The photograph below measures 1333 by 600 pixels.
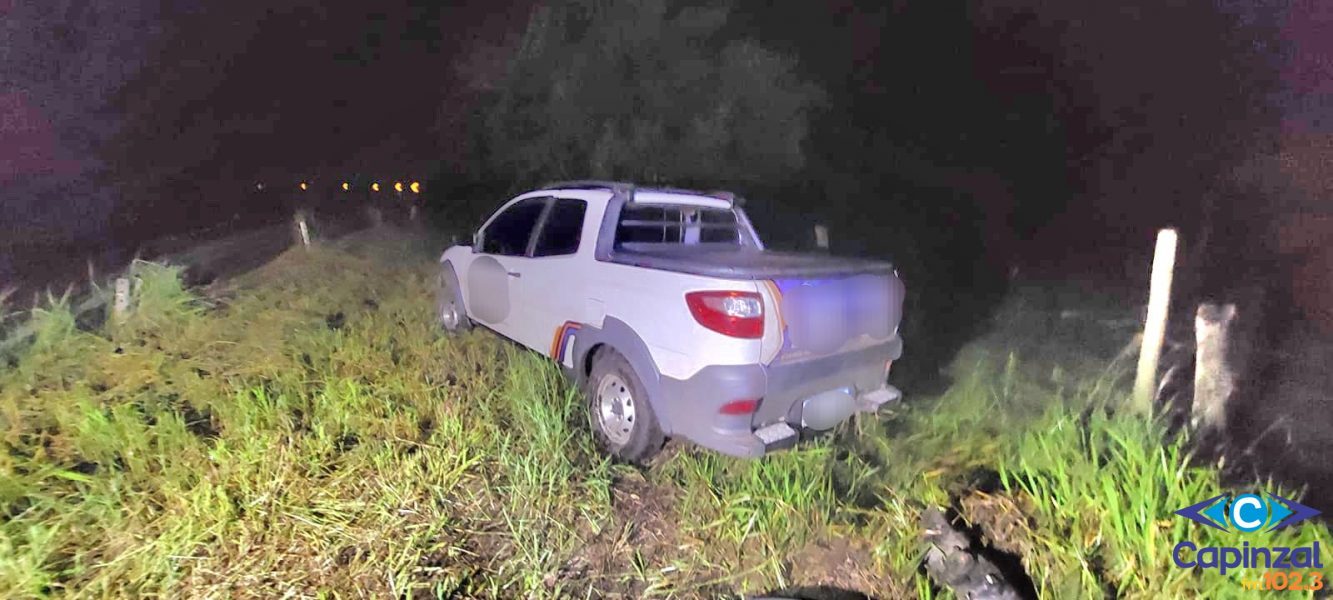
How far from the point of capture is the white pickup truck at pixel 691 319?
116 inches

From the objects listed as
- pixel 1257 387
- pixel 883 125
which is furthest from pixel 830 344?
pixel 883 125

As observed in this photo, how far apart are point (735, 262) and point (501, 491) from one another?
1625mm

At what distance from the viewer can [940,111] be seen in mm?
8797

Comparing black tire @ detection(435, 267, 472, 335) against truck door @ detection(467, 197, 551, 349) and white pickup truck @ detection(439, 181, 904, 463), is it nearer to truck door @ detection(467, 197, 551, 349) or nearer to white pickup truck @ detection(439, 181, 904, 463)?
truck door @ detection(467, 197, 551, 349)

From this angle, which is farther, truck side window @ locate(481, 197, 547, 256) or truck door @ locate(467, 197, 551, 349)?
truck side window @ locate(481, 197, 547, 256)

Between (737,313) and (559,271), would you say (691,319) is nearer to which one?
(737,313)

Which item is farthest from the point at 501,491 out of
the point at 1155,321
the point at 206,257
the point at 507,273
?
the point at 206,257

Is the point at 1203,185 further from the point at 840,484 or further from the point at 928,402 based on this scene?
the point at 840,484

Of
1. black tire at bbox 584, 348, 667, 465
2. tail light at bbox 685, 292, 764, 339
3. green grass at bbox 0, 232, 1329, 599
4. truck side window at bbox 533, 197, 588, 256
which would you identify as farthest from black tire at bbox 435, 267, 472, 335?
tail light at bbox 685, 292, 764, 339

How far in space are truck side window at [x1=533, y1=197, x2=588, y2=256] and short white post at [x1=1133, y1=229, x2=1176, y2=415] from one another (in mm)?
3390

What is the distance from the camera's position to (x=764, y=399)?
9.81 ft

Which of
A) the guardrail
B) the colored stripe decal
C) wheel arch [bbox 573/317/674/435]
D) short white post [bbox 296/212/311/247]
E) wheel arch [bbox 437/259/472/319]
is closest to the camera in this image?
wheel arch [bbox 573/317/674/435]

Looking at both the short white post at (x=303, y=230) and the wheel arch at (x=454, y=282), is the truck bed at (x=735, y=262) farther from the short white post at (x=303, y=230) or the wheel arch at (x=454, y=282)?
the short white post at (x=303, y=230)

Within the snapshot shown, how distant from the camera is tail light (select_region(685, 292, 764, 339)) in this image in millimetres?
2887
